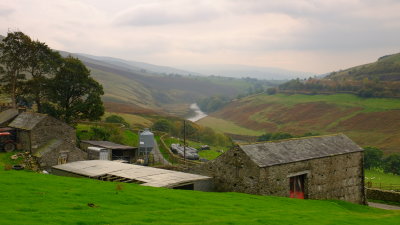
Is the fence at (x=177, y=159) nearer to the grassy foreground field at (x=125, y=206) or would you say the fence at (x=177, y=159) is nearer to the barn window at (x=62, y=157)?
the barn window at (x=62, y=157)

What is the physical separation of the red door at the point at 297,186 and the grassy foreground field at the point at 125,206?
20.6ft

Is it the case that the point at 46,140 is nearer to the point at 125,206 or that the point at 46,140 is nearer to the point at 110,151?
the point at 110,151

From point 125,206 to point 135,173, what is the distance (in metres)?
13.9

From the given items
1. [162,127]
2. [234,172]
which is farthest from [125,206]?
[162,127]

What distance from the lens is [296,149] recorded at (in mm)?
34938

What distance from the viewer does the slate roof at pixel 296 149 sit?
105ft

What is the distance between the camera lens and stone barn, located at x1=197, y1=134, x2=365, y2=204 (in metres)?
31.3

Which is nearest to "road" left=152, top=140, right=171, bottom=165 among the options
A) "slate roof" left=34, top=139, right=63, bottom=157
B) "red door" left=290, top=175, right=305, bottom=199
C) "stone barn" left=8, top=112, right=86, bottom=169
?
"stone barn" left=8, top=112, right=86, bottom=169

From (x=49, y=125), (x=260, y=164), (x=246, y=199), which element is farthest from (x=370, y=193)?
(x=49, y=125)

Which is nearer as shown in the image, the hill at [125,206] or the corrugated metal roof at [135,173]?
the hill at [125,206]

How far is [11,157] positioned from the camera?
45531 millimetres

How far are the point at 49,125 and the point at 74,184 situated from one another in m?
27.2

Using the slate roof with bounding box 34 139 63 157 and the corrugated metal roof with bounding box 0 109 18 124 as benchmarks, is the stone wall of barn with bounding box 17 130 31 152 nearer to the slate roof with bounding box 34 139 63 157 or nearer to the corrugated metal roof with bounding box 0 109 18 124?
the slate roof with bounding box 34 139 63 157

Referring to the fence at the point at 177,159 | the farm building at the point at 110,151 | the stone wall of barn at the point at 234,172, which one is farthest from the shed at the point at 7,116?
the stone wall of barn at the point at 234,172
